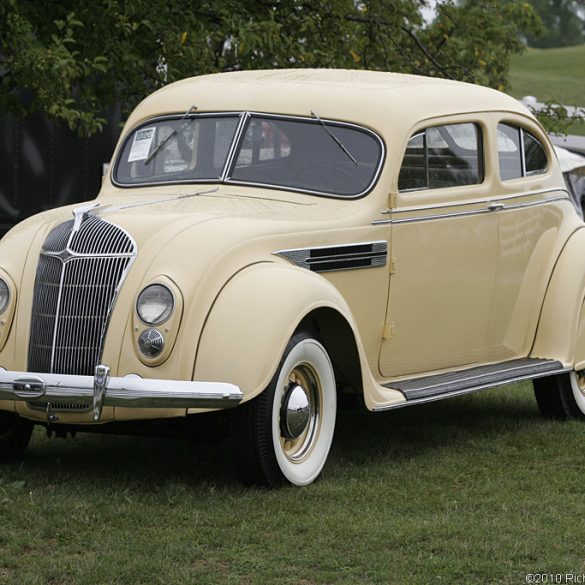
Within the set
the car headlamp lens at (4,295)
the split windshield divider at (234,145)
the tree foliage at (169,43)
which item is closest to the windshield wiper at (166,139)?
the split windshield divider at (234,145)

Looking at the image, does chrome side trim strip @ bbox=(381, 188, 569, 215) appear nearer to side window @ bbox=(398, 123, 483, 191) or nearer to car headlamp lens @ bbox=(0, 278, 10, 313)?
side window @ bbox=(398, 123, 483, 191)

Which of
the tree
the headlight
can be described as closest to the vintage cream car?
the headlight

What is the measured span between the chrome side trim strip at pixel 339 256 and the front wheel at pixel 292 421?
38 centimetres

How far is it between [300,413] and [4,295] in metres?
1.43

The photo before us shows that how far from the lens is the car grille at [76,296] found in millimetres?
6004

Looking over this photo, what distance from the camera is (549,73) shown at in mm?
56562

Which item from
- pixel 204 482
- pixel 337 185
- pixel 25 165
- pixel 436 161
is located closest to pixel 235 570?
pixel 204 482

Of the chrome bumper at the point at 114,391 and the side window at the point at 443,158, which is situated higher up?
the side window at the point at 443,158

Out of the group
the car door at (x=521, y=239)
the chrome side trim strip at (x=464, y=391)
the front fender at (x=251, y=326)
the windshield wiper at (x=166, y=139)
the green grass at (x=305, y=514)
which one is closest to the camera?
the green grass at (x=305, y=514)

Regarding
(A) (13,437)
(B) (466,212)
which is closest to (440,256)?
(B) (466,212)

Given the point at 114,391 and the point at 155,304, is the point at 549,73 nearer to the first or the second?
the point at 155,304

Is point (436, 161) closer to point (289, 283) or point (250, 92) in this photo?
point (250, 92)

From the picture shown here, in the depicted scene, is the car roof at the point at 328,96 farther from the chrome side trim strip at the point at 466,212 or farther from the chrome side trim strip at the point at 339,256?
the chrome side trim strip at the point at 339,256

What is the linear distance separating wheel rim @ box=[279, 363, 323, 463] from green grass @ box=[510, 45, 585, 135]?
35.7m
